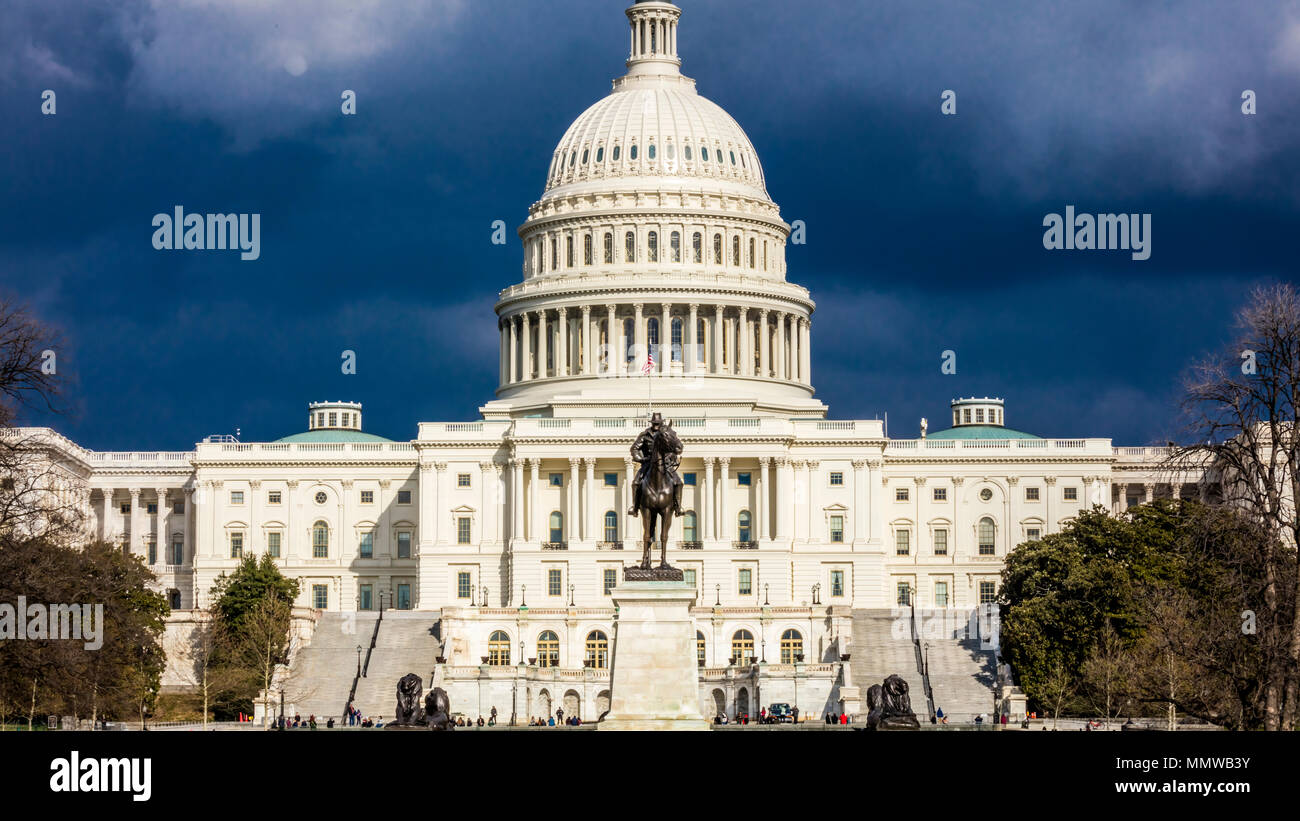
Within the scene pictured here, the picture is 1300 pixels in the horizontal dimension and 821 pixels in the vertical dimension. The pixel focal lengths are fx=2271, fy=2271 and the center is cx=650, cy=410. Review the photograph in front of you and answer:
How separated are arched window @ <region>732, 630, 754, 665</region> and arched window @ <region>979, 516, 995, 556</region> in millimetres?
35283

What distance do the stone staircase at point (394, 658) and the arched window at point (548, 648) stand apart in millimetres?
5924

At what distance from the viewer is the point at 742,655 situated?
124m

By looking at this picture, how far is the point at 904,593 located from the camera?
15212cm

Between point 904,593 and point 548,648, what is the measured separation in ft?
115

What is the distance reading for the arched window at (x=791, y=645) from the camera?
123856 mm

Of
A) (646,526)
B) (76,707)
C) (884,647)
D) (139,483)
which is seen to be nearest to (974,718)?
(884,647)

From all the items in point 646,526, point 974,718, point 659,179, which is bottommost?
point 974,718

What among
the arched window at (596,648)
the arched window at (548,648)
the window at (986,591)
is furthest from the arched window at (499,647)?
the window at (986,591)

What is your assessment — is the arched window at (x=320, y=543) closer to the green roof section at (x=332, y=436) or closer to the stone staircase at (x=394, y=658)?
the green roof section at (x=332, y=436)

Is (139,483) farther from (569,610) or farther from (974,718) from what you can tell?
(974,718)

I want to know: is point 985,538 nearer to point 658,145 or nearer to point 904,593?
point 904,593

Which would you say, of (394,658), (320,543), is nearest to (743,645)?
(394,658)
